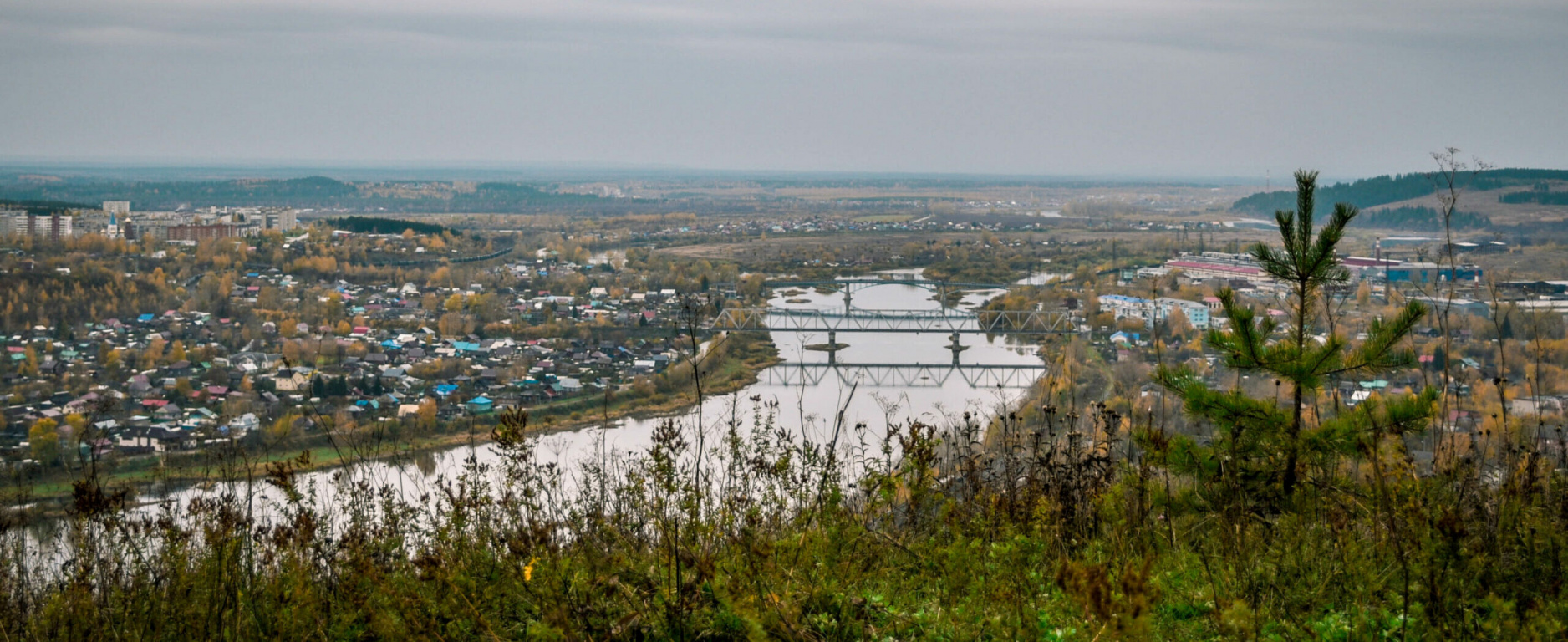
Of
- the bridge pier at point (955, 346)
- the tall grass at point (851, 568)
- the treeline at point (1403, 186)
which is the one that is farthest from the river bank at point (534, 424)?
the treeline at point (1403, 186)

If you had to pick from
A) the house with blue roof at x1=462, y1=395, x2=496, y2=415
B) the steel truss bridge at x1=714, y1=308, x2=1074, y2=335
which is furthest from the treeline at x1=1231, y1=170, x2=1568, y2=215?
the house with blue roof at x1=462, y1=395, x2=496, y2=415

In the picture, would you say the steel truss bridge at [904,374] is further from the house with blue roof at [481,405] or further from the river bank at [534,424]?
the house with blue roof at [481,405]

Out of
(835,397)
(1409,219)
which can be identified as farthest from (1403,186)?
(835,397)

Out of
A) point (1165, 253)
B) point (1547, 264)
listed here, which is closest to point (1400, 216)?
point (1547, 264)

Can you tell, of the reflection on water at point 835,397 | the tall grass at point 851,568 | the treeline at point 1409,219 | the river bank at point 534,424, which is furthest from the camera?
the treeline at point 1409,219

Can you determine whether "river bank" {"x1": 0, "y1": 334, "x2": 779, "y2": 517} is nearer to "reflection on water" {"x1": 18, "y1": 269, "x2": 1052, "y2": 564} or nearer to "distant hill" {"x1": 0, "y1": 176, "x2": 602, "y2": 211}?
"reflection on water" {"x1": 18, "y1": 269, "x2": 1052, "y2": 564}

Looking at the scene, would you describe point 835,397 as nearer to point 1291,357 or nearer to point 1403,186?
point 1291,357
